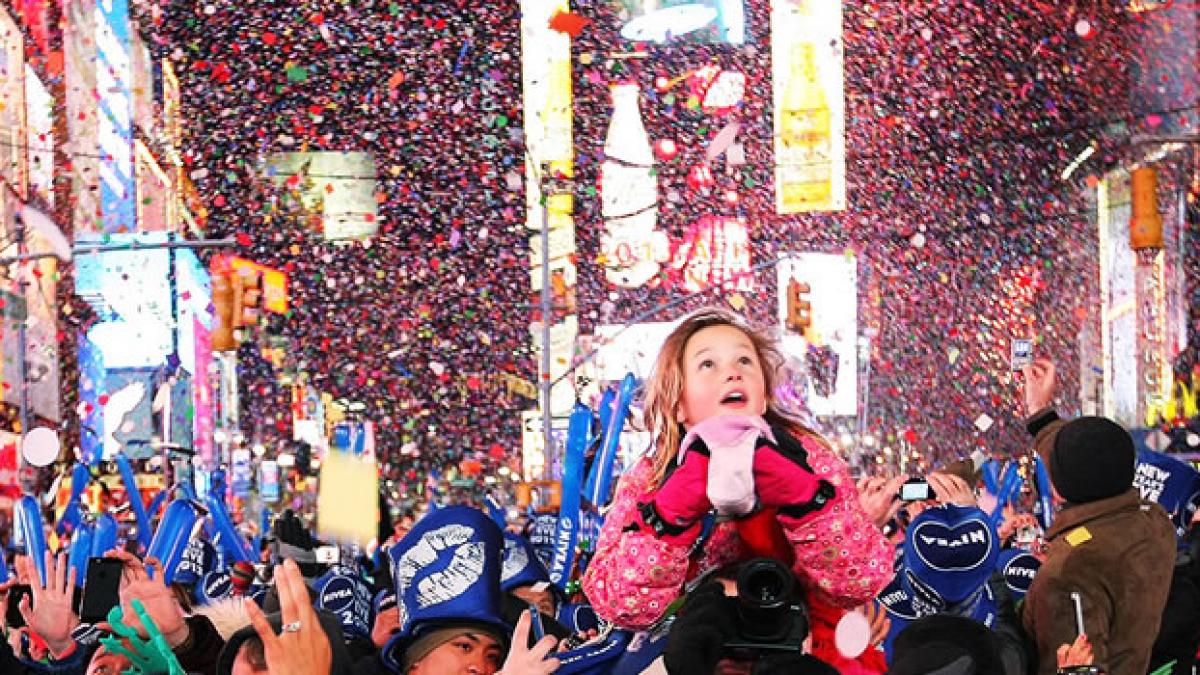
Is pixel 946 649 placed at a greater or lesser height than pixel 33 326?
greater

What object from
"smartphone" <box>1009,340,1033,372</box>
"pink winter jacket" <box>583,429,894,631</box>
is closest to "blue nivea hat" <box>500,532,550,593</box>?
"smartphone" <box>1009,340,1033,372</box>

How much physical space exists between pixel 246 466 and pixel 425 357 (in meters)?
14.4

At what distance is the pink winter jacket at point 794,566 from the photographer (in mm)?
3365

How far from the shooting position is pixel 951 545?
407 centimetres

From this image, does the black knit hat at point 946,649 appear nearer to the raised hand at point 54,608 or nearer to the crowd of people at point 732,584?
the crowd of people at point 732,584

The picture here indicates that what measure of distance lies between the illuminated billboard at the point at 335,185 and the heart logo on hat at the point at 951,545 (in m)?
60.4

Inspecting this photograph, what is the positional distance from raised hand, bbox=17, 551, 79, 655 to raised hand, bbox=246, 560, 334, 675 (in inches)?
81.8

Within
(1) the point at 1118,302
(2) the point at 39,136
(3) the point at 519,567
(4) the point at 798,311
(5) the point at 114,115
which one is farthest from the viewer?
(5) the point at 114,115

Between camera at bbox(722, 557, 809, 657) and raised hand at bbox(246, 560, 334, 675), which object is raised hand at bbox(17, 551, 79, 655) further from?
camera at bbox(722, 557, 809, 657)

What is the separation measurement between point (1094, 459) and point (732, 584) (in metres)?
1.88

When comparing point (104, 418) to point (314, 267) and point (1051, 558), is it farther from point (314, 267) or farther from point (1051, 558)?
point (1051, 558)

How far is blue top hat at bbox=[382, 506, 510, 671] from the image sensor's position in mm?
4250

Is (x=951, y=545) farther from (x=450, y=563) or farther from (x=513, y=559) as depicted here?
(x=513, y=559)

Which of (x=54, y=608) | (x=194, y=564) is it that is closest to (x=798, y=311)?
(x=194, y=564)
